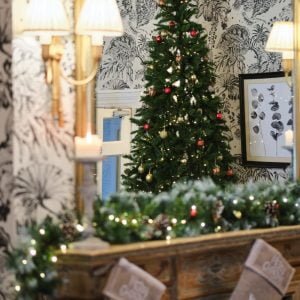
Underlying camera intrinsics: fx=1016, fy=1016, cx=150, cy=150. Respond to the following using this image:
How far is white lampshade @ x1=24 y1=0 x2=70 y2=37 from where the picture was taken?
4270 millimetres

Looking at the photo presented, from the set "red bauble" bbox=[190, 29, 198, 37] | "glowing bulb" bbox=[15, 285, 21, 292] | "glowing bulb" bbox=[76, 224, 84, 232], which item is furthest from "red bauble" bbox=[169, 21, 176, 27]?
"glowing bulb" bbox=[15, 285, 21, 292]

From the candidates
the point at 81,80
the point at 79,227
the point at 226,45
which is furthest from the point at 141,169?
the point at 226,45

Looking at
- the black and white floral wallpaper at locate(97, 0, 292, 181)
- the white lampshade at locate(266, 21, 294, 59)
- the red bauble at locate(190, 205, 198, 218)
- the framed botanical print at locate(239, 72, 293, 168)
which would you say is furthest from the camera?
the white lampshade at locate(266, 21, 294, 59)

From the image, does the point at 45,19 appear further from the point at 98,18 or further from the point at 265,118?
the point at 265,118

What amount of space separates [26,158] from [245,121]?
55.6 inches

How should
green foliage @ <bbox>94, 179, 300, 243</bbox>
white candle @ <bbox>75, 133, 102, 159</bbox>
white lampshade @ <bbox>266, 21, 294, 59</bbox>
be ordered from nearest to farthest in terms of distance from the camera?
white candle @ <bbox>75, 133, 102, 159</bbox>, green foliage @ <bbox>94, 179, 300, 243</bbox>, white lampshade @ <bbox>266, 21, 294, 59</bbox>

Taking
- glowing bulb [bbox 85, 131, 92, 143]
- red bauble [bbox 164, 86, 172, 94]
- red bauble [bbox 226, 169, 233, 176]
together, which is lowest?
red bauble [bbox 226, 169, 233, 176]

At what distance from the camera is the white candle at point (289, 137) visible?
5.45 meters

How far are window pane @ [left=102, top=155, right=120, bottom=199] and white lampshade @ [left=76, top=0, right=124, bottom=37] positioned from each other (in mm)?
616

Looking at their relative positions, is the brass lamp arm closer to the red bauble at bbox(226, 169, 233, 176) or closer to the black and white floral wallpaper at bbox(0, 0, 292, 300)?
the black and white floral wallpaper at bbox(0, 0, 292, 300)

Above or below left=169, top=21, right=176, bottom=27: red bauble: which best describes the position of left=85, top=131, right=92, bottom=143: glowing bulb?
below

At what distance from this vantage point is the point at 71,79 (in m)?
4.45

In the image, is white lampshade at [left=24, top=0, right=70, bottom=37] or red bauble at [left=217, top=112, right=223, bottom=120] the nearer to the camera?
white lampshade at [left=24, top=0, right=70, bottom=37]

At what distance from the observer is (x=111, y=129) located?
4746 mm
